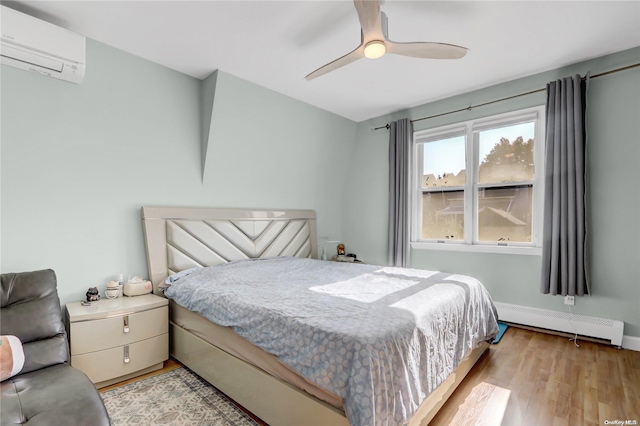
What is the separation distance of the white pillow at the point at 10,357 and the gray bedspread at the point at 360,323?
98 cm

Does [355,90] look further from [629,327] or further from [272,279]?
[629,327]

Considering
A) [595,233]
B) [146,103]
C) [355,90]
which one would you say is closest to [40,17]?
[146,103]

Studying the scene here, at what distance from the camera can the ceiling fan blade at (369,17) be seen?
1724 mm

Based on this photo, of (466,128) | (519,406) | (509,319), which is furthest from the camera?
Answer: (466,128)

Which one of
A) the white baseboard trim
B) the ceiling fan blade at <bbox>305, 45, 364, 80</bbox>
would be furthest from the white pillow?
the white baseboard trim

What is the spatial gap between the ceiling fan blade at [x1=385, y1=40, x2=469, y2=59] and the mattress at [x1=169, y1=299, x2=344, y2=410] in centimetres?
213

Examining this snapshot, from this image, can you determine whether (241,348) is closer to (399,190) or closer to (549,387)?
(549,387)

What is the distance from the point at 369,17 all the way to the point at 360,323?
5.83 ft

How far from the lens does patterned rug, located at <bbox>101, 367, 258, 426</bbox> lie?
1.88 m

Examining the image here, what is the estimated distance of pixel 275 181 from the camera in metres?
4.07

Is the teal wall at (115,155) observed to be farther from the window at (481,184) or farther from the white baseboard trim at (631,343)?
the white baseboard trim at (631,343)

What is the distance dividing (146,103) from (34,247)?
1.54 metres

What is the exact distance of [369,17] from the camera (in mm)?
1825

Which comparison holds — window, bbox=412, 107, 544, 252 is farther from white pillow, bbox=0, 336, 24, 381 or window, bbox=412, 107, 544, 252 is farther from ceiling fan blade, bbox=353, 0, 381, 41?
white pillow, bbox=0, 336, 24, 381
